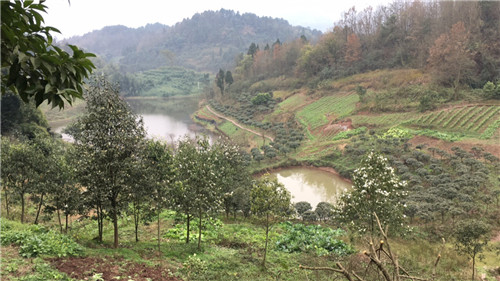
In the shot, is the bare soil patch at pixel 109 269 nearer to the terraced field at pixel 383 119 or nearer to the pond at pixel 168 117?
the terraced field at pixel 383 119

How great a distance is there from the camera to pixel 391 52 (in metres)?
55.2

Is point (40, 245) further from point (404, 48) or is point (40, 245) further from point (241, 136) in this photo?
point (404, 48)

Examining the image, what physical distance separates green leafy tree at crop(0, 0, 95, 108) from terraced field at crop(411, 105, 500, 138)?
34849 mm

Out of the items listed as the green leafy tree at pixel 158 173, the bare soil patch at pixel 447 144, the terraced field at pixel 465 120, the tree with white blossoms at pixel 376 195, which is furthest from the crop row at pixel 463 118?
the green leafy tree at pixel 158 173

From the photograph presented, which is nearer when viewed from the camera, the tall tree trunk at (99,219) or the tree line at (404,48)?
the tall tree trunk at (99,219)

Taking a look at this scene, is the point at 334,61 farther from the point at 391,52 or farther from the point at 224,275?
the point at 224,275

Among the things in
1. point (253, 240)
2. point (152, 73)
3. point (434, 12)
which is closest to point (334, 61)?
point (434, 12)

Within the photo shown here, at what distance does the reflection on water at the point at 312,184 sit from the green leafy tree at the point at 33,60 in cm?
2425

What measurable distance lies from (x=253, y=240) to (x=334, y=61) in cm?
5335

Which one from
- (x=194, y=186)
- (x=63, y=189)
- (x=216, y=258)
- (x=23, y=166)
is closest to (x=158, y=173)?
(x=194, y=186)

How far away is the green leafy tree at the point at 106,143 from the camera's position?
29.4 ft

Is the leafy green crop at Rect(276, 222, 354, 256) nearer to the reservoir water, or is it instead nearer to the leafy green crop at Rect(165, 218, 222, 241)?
the reservoir water

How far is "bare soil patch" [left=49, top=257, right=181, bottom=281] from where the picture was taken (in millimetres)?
7062

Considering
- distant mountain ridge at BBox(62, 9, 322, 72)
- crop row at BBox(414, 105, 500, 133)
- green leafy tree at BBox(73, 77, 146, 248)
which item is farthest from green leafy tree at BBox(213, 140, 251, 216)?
distant mountain ridge at BBox(62, 9, 322, 72)
